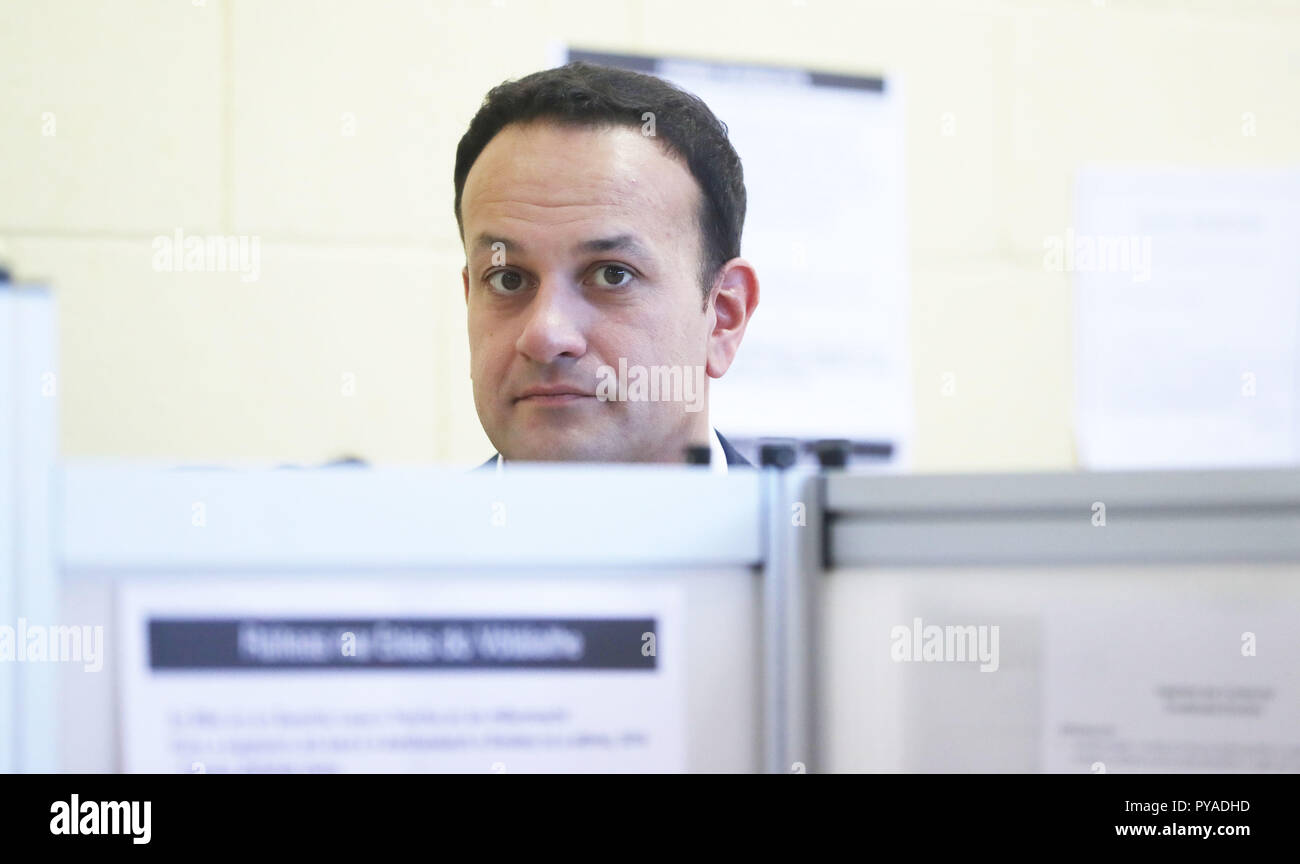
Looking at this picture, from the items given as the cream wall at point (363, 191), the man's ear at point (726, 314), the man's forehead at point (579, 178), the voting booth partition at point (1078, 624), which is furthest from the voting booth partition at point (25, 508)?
the cream wall at point (363, 191)

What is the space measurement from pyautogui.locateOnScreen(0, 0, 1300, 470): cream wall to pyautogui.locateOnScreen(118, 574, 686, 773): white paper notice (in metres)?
0.91

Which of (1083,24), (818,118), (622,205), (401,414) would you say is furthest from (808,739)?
(1083,24)

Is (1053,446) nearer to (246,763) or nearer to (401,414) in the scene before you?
(401,414)

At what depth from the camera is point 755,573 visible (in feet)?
1.53

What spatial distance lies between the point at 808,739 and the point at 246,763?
227 millimetres

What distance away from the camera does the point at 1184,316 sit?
5.32 feet

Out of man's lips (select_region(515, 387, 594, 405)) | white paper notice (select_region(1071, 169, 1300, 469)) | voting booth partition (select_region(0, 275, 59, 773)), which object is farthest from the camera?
white paper notice (select_region(1071, 169, 1300, 469))

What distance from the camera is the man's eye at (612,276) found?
0.76 meters

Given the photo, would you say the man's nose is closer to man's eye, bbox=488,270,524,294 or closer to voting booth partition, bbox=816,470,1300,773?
man's eye, bbox=488,270,524,294

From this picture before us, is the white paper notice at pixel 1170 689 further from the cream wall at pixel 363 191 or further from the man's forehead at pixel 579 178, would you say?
the cream wall at pixel 363 191

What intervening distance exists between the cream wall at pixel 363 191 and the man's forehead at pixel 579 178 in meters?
0.54

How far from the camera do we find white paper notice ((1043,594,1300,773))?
16.6 inches

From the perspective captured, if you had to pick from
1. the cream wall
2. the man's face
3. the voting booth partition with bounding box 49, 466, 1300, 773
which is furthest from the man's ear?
the voting booth partition with bounding box 49, 466, 1300, 773

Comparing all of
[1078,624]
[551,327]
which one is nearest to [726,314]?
[551,327]
